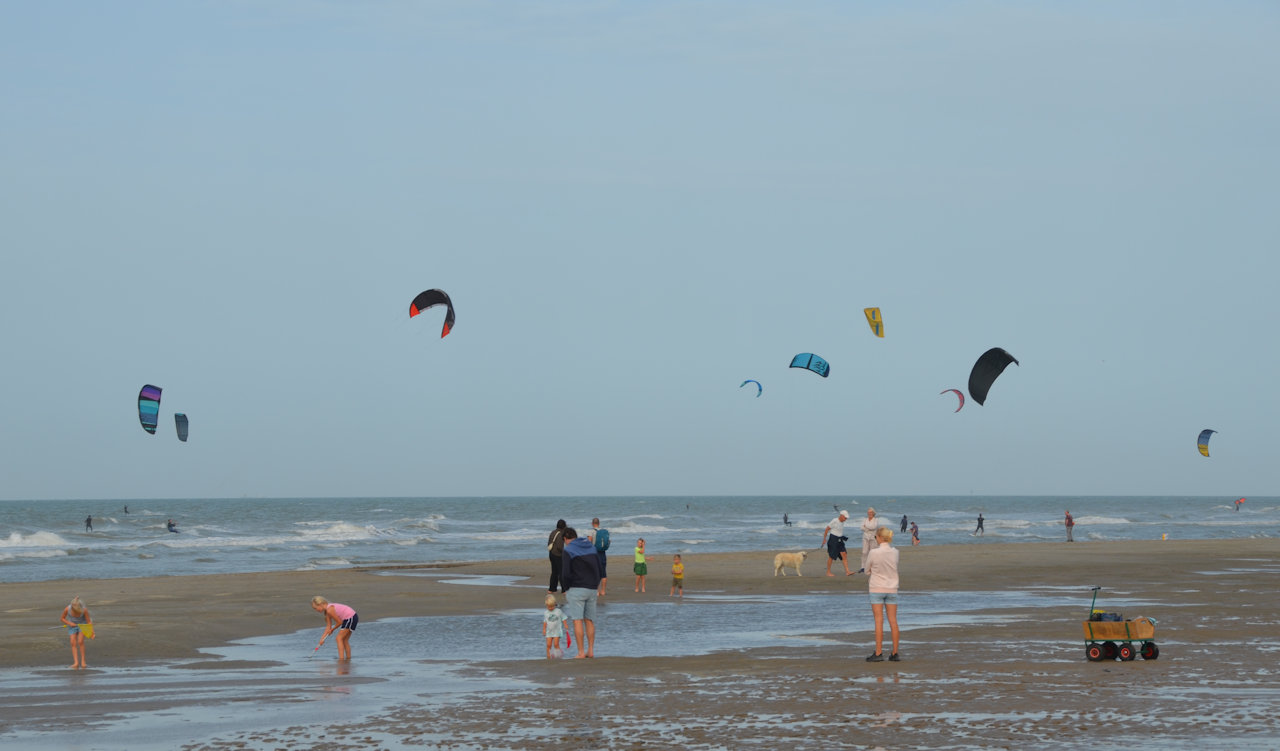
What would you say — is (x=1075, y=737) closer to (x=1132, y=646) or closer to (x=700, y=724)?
(x=700, y=724)

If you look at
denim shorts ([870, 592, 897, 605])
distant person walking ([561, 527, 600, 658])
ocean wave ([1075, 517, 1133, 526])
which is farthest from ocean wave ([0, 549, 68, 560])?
ocean wave ([1075, 517, 1133, 526])

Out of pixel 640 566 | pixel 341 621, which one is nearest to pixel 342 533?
pixel 640 566

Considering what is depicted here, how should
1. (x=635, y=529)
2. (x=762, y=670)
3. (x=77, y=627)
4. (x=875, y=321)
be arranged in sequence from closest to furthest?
(x=762, y=670) → (x=77, y=627) → (x=875, y=321) → (x=635, y=529)

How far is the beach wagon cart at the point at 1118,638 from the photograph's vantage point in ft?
39.8

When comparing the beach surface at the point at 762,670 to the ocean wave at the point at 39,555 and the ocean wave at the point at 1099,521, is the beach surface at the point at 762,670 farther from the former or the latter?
the ocean wave at the point at 1099,521

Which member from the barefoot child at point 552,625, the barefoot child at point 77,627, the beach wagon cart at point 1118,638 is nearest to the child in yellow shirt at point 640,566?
the barefoot child at point 552,625

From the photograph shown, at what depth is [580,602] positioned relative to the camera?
45.3ft

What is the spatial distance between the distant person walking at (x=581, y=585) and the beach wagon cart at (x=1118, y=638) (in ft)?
16.7

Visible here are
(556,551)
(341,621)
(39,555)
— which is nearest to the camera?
(341,621)

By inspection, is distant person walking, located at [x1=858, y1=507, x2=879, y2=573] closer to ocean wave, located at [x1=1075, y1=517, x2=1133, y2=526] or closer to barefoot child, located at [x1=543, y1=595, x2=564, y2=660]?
barefoot child, located at [x1=543, y1=595, x2=564, y2=660]

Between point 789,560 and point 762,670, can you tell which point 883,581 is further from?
point 789,560

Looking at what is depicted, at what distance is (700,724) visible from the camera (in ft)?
29.7

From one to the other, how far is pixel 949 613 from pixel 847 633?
11.0 feet

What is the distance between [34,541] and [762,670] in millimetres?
63827
